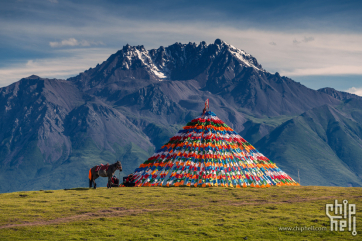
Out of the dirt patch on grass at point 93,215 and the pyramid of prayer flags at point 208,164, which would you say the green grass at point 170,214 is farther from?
the pyramid of prayer flags at point 208,164

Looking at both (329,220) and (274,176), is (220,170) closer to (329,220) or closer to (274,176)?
(274,176)

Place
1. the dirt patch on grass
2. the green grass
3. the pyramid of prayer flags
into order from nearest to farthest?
the green grass
the dirt patch on grass
the pyramid of prayer flags

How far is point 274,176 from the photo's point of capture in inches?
2244

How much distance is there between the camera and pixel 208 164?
55.0m

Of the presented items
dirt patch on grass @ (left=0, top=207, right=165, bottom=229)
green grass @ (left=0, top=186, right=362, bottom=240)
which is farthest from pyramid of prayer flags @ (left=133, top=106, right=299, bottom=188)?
dirt patch on grass @ (left=0, top=207, right=165, bottom=229)

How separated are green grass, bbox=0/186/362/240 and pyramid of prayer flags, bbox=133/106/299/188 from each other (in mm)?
4094

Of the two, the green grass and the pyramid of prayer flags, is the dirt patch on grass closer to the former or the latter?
the green grass

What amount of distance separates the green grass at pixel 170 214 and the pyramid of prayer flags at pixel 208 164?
409 cm

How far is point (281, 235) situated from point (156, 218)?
1067 cm

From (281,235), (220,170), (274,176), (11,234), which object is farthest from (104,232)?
(274,176)

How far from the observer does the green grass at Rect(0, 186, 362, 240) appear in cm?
3178

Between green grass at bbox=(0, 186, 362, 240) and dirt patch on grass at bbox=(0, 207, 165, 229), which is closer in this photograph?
green grass at bbox=(0, 186, 362, 240)

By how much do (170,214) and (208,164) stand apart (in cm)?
1820

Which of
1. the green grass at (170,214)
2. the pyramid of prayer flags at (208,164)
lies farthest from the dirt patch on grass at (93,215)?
the pyramid of prayer flags at (208,164)
